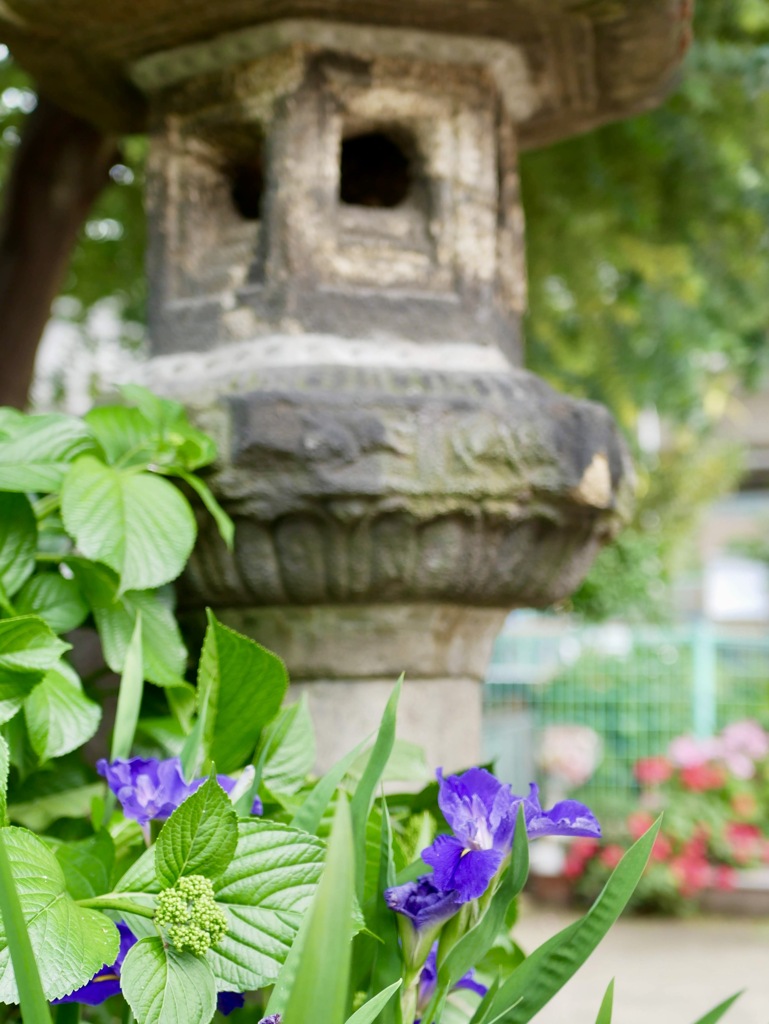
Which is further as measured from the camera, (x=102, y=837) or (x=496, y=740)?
(x=496, y=740)

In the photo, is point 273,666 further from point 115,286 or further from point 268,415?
point 115,286

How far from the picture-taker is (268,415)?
1299 millimetres

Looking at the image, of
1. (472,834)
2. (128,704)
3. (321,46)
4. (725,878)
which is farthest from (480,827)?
(725,878)

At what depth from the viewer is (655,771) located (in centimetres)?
490

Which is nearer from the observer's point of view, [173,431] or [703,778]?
[173,431]

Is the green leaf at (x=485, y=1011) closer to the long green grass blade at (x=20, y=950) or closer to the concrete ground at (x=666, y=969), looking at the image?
the long green grass blade at (x=20, y=950)

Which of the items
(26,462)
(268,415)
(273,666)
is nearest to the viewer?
(273,666)

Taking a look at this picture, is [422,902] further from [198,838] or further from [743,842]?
[743,842]

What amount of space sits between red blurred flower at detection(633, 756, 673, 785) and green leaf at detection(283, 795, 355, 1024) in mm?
4704

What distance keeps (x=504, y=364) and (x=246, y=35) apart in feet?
2.17

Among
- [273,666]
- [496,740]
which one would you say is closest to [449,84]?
[273,666]

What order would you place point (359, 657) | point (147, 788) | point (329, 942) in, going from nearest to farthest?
point (329, 942) → point (147, 788) → point (359, 657)

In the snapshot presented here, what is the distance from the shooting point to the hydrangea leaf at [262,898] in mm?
728

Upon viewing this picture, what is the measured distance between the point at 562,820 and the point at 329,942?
277mm
